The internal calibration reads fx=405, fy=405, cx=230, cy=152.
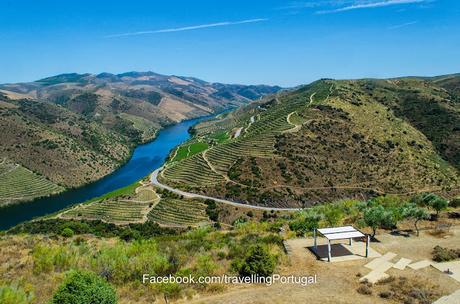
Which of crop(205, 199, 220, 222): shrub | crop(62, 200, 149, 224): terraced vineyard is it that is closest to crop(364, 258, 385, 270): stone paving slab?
crop(205, 199, 220, 222): shrub

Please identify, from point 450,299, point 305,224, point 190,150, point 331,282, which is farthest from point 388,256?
point 190,150

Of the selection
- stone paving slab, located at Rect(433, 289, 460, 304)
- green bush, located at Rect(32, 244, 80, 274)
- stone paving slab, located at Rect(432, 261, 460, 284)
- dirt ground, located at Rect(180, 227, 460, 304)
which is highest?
green bush, located at Rect(32, 244, 80, 274)

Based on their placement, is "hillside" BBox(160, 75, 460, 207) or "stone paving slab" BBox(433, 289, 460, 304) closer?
"stone paving slab" BBox(433, 289, 460, 304)

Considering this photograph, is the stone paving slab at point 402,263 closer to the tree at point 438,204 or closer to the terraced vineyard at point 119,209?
the tree at point 438,204

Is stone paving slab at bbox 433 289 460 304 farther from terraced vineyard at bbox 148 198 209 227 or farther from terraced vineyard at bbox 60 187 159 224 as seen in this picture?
terraced vineyard at bbox 60 187 159 224

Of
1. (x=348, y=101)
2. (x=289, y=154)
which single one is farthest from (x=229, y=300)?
(x=348, y=101)

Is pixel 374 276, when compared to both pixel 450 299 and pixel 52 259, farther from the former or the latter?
pixel 52 259

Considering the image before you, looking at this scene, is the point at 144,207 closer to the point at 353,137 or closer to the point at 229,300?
the point at 353,137
